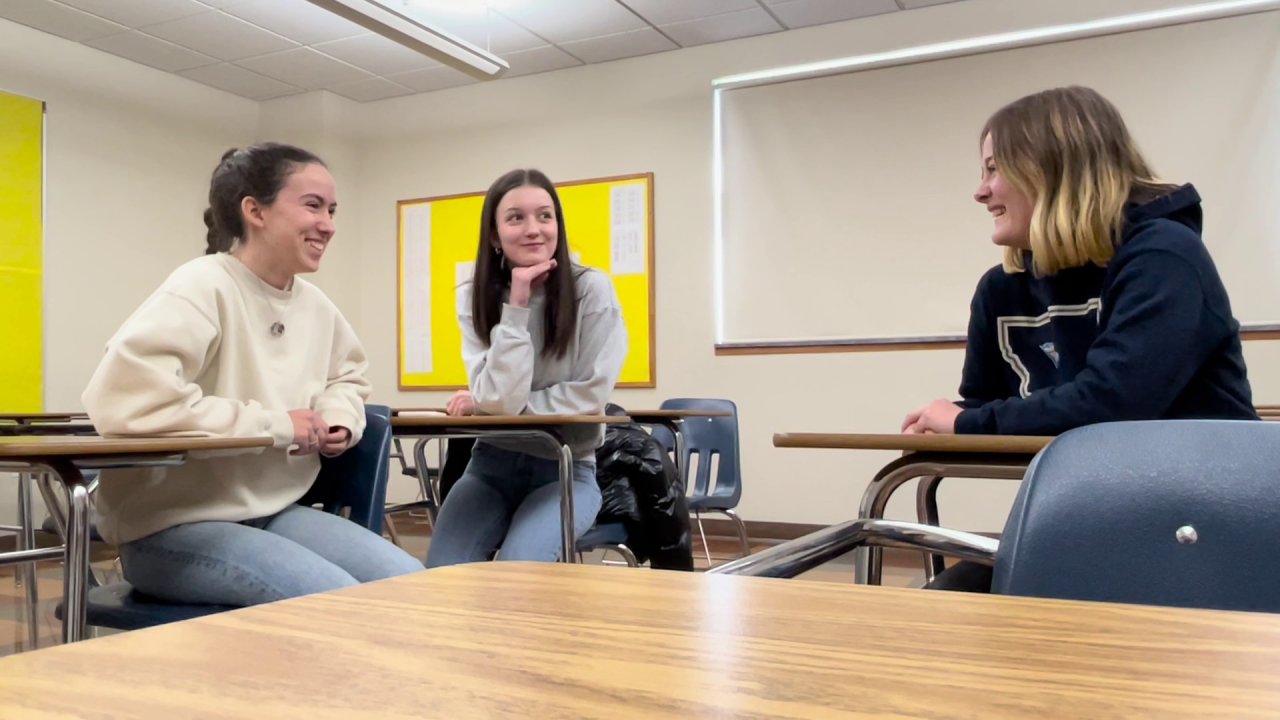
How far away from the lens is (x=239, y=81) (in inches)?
228

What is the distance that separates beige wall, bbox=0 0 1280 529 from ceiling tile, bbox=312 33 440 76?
0.45 metres

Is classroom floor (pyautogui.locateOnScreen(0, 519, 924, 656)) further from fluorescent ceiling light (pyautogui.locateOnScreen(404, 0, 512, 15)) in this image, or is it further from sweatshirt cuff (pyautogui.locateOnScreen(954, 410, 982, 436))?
fluorescent ceiling light (pyautogui.locateOnScreen(404, 0, 512, 15))

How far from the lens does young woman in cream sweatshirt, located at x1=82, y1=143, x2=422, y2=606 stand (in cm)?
139

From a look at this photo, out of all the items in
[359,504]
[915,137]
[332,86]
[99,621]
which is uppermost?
[332,86]

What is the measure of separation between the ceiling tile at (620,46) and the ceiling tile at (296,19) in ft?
3.88

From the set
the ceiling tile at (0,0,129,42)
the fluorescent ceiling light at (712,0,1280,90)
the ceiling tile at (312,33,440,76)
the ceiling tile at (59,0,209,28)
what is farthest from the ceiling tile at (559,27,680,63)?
the ceiling tile at (0,0,129,42)

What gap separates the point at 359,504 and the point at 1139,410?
1255 mm

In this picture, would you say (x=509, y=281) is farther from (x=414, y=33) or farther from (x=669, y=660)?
(x=414, y=33)

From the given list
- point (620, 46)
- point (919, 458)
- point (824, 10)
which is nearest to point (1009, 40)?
point (824, 10)

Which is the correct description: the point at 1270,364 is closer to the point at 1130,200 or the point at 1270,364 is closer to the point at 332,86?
the point at 1130,200

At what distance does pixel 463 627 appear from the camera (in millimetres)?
397

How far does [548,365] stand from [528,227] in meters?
0.34

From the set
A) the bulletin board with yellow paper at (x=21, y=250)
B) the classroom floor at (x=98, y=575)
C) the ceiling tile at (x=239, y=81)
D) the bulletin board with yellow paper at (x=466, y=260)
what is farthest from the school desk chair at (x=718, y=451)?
the ceiling tile at (x=239, y=81)

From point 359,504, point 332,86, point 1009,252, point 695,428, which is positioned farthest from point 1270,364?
point 332,86
